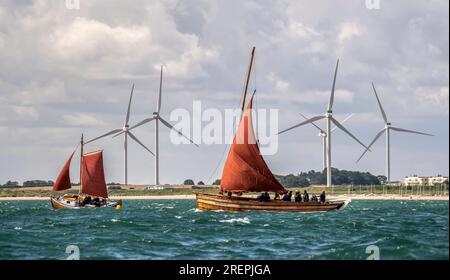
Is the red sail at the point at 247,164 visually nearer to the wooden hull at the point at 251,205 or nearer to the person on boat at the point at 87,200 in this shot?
the wooden hull at the point at 251,205

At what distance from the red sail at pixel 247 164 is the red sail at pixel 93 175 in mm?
29805

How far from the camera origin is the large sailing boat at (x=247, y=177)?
95.8 meters

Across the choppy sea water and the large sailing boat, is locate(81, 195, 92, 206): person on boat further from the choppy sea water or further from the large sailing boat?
the choppy sea water

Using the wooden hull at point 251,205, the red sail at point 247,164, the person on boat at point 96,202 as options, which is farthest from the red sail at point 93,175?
the red sail at point 247,164

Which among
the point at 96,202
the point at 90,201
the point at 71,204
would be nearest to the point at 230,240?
the point at 90,201

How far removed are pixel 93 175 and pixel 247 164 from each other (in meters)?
33.4

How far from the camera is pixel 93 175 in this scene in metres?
122

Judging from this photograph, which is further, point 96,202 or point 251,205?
point 96,202

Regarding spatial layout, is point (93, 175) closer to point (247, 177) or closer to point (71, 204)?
point (71, 204)

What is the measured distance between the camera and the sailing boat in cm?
12131

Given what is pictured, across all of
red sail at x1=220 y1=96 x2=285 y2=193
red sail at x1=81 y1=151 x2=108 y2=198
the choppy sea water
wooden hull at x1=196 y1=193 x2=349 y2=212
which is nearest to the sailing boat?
red sail at x1=81 y1=151 x2=108 y2=198
